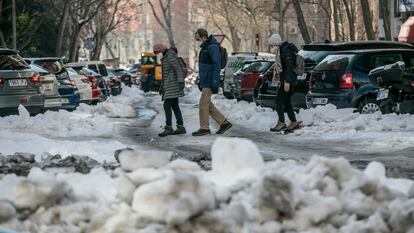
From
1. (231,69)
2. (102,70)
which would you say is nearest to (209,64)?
(231,69)

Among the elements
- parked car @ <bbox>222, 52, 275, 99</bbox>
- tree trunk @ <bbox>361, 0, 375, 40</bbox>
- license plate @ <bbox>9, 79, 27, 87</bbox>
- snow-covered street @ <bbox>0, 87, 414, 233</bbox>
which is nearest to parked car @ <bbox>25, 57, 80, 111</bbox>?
license plate @ <bbox>9, 79, 27, 87</bbox>

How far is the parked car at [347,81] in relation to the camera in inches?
663

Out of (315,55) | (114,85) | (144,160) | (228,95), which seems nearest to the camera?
(144,160)

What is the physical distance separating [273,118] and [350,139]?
439 centimetres

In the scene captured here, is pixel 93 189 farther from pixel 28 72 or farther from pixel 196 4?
pixel 196 4

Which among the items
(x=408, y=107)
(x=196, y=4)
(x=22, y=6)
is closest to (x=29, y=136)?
(x=408, y=107)

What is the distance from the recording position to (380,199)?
608 centimetres

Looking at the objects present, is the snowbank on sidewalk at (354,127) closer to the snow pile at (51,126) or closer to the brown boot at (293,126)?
the brown boot at (293,126)

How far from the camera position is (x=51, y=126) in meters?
17.0

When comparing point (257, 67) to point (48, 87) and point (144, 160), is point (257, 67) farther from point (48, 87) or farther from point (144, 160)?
point (144, 160)

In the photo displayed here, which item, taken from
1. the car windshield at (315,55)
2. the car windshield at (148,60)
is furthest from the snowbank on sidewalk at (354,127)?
the car windshield at (148,60)

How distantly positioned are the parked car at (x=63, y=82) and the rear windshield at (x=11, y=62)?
17.5 feet

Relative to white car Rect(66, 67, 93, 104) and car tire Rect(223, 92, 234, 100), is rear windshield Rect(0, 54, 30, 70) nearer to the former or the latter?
white car Rect(66, 67, 93, 104)

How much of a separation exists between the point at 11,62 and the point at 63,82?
18.9 ft
